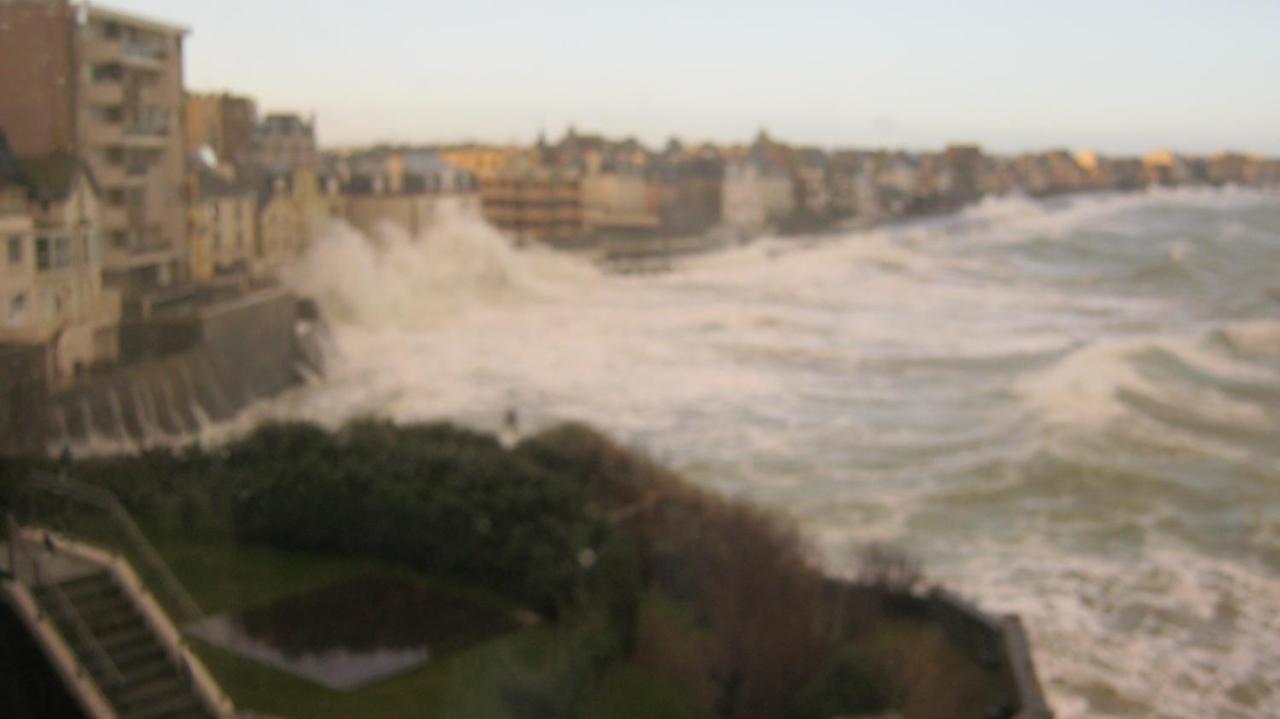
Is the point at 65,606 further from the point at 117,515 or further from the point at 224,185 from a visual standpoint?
the point at 224,185

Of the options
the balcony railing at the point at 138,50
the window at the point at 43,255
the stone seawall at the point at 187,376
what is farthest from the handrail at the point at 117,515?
the balcony railing at the point at 138,50

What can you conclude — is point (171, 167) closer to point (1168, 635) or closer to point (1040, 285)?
point (1168, 635)

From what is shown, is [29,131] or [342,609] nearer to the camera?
[29,131]

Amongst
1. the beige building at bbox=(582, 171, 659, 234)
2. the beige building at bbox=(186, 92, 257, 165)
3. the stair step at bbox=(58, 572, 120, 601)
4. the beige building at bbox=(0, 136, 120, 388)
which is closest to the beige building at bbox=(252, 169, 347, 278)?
the beige building at bbox=(186, 92, 257, 165)

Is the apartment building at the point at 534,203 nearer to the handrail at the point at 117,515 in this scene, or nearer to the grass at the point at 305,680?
the grass at the point at 305,680

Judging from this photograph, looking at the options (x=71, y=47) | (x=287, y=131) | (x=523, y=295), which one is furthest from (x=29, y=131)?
(x=523, y=295)
